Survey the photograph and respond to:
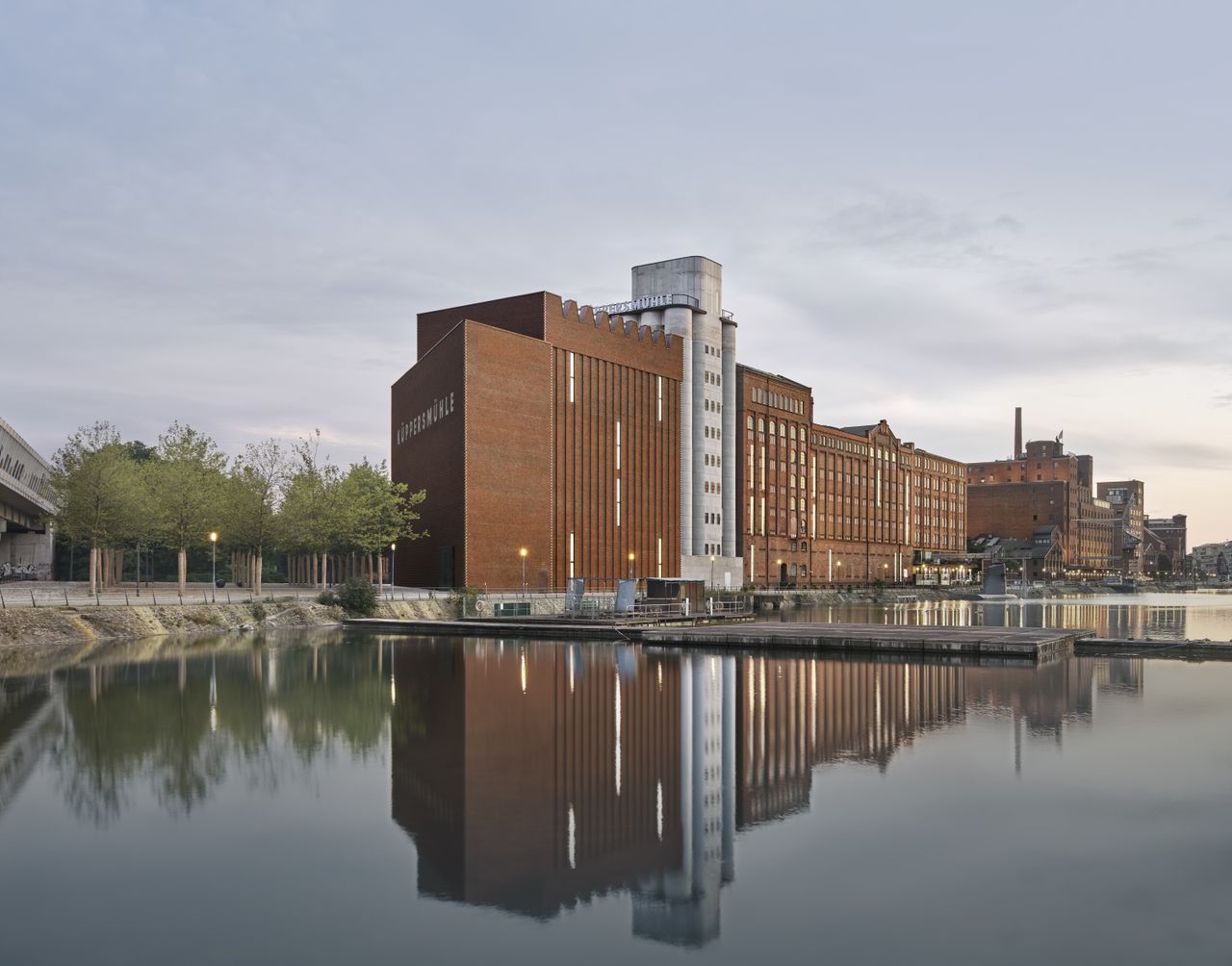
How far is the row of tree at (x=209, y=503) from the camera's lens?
69500 mm

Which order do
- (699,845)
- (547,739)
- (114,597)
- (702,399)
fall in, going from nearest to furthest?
(699,845) → (547,739) → (114,597) → (702,399)

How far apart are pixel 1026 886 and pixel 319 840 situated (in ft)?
34.4

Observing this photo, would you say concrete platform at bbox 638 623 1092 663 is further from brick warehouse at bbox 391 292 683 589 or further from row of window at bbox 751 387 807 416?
row of window at bbox 751 387 807 416

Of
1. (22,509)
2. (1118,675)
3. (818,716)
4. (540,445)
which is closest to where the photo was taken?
(818,716)

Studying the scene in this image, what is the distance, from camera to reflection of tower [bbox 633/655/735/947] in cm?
1274

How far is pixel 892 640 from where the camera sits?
46.9 meters

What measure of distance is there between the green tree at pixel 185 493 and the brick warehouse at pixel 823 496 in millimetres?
65681

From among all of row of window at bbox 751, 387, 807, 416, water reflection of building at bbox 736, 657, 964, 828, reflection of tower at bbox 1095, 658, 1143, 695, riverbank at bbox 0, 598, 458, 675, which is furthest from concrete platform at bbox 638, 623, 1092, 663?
row of window at bbox 751, 387, 807, 416

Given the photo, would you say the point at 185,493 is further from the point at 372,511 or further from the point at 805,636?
the point at 805,636

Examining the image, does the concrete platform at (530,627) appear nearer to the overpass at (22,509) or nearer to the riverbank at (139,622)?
the riverbank at (139,622)

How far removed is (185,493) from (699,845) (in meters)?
66.7

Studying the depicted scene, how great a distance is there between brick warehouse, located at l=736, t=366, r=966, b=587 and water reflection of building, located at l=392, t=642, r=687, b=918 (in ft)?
318

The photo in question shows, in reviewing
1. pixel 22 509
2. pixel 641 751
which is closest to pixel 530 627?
Answer: pixel 641 751

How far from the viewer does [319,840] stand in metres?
16.1
